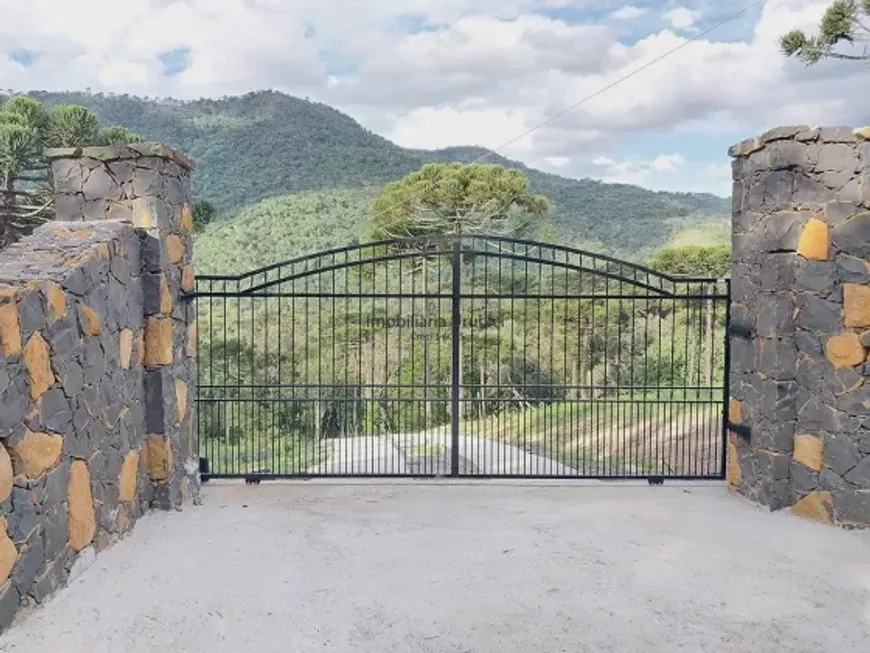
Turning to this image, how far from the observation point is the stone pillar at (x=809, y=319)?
15.1 feet

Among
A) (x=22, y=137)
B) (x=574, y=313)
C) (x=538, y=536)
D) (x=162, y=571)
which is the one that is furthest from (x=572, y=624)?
(x=574, y=313)

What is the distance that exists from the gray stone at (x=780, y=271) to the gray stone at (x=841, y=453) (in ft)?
3.17

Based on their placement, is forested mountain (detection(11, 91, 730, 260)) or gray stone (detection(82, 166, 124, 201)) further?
forested mountain (detection(11, 91, 730, 260))

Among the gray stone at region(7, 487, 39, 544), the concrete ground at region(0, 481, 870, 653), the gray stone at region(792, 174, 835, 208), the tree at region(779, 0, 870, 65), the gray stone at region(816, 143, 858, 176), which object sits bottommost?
the concrete ground at region(0, 481, 870, 653)

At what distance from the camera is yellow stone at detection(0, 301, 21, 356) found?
3.11 m

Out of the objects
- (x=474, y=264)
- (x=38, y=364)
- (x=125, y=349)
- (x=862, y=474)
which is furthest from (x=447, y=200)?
(x=38, y=364)

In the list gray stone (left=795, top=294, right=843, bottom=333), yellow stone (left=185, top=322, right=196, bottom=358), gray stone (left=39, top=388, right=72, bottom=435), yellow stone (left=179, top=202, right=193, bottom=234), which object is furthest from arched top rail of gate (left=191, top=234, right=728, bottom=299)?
gray stone (left=39, top=388, right=72, bottom=435)

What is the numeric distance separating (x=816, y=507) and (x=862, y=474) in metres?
0.35

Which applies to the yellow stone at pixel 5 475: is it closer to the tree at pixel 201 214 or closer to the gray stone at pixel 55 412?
the gray stone at pixel 55 412

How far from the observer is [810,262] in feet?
15.5

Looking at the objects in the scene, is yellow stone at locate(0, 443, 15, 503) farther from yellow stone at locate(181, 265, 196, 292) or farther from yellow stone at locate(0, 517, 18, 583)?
yellow stone at locate(181, 265, 196, 292)

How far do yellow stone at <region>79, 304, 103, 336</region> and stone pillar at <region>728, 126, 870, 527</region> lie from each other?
3998 mm

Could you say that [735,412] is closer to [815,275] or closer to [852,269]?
[815,275]

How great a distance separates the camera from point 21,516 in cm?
321
